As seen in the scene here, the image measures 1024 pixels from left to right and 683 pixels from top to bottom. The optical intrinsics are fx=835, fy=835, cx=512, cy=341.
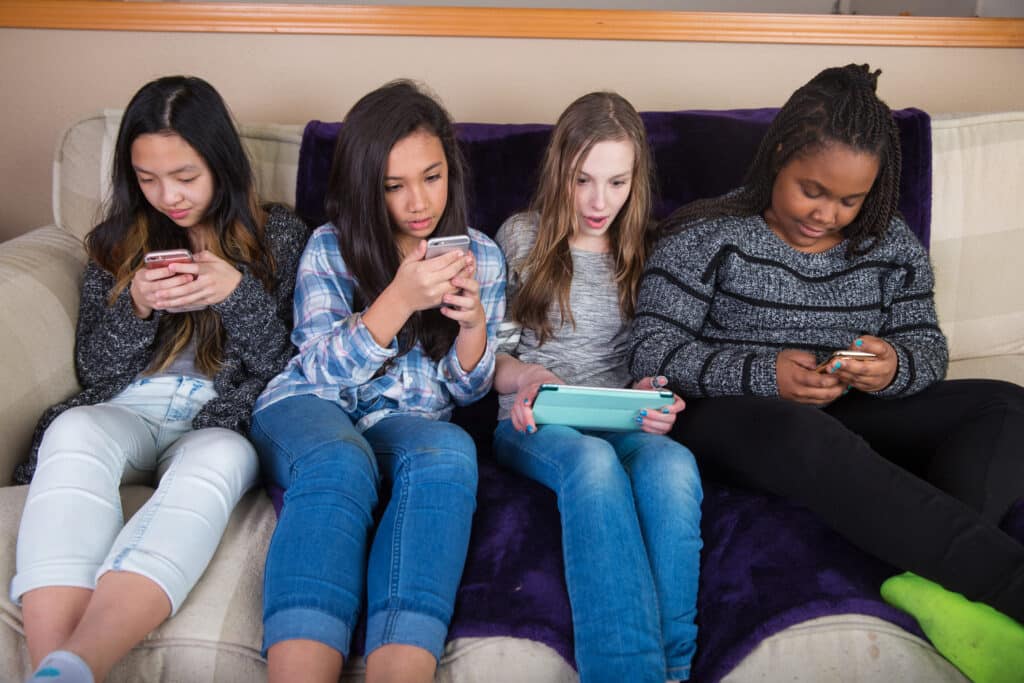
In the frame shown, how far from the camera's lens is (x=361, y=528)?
114cm

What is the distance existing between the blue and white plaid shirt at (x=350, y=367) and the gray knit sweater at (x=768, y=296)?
0.29m

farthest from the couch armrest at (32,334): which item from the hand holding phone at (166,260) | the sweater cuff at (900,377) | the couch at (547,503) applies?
the sweater cuff at (900,377)

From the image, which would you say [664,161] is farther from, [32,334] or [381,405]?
[32,334]

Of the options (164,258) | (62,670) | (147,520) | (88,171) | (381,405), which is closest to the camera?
(62,670)

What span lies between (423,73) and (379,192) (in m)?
0.83

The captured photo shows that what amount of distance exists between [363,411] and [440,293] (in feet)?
0.95

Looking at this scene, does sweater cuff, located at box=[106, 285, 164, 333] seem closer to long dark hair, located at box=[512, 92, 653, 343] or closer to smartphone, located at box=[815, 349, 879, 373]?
long dark hair, located at box=[512, 92, 653, 343]

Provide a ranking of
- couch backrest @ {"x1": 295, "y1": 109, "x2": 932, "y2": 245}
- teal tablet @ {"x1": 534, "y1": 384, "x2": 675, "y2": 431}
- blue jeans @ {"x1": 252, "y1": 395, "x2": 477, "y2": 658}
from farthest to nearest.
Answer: couch backrest @ {"x1": 295, "y1": 109, "x2": 932, "y2": 245} → teal tablet @ {"x1": 534, "y1": 384, "x2": 675, "y2": 431} → blue jeans @ {"x1": 252, "y1": 395, "x2": 477, "y2": 658}

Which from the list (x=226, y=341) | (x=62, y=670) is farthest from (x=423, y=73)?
(x=62, y=670)

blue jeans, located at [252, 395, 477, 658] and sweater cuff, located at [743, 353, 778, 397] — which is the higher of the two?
sweater cuff, located at [743, 353, 778, 397]

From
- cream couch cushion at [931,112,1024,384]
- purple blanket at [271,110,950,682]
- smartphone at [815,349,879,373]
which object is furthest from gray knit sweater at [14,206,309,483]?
cream couch cushion at [931,112,1024,384]

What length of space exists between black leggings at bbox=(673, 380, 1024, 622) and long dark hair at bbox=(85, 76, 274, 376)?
82 centimetres

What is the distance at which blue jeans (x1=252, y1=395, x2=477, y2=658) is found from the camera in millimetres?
1021

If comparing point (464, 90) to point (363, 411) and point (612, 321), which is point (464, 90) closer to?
point (612, 321)
